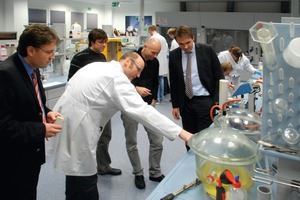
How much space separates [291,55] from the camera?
83cm

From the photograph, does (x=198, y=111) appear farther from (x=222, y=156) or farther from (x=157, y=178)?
(x=222, y=156)

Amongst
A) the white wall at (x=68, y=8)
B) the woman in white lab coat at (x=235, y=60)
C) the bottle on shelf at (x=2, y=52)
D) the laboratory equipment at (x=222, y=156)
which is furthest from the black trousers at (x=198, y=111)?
the white wall at (x=68, y=8)

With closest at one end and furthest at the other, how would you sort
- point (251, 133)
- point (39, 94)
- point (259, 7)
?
point (251, 133), point (39, 94), point (259, 7)

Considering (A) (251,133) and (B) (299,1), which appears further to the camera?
(B) (299,1)

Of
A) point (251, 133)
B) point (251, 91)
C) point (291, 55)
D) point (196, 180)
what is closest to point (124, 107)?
point (196, 180)

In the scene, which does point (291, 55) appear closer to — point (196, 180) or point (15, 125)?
point (196, 180)

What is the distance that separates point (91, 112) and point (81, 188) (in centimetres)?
47

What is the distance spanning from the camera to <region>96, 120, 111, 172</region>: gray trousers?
2.68 metres

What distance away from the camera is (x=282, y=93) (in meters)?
0.89

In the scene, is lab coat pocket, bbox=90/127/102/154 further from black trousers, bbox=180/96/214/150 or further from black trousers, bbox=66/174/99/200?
black trousers, bbox=180/96/214/150

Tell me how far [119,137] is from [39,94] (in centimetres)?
232

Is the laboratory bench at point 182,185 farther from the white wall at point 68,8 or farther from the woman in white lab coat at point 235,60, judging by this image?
the white wall at point 68,8

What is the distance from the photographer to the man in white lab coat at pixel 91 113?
1456 mm

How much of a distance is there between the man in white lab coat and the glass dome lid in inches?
10.8
